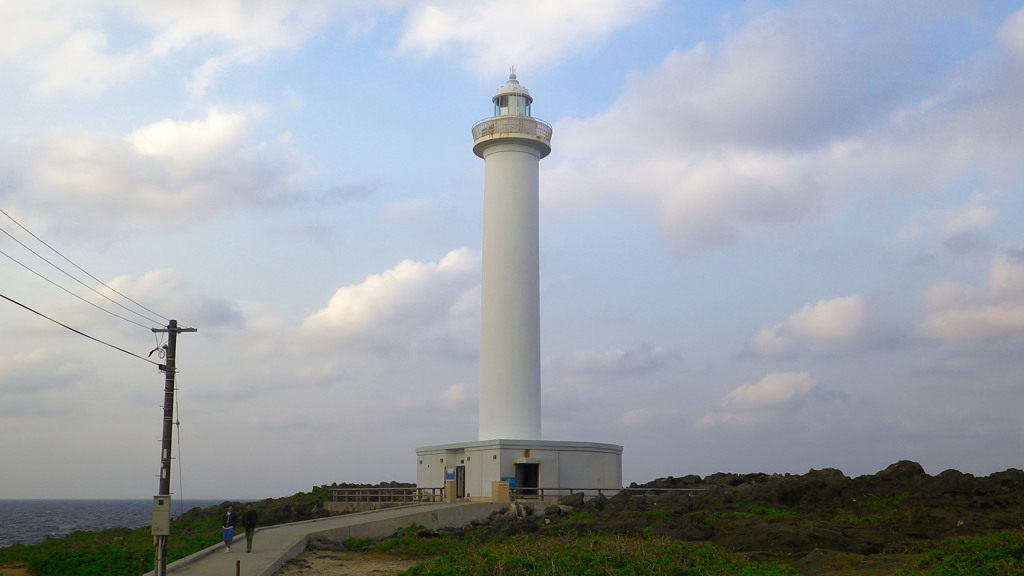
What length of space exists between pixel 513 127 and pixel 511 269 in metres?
5.92

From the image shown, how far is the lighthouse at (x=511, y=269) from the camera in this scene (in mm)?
36625

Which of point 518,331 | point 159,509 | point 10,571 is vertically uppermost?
point 518,331

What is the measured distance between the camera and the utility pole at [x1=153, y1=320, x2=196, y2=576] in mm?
17875

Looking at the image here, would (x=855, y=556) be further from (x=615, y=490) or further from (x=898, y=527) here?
(x=615, y=490)

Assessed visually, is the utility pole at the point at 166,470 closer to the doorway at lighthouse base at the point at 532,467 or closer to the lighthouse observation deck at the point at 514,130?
the doorway at lighthouse base at the point at 532,467

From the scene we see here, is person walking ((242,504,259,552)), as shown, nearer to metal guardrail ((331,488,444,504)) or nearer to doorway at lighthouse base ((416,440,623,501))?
doorway at lighthouse base ((416,440,623,501))

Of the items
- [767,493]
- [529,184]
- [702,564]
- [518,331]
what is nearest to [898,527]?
[767,493]

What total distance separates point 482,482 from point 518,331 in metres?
6.06

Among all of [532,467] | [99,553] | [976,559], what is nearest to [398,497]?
[532,467]

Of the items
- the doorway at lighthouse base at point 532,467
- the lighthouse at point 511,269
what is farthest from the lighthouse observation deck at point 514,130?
the doorway at lighthouse base at point 532,467

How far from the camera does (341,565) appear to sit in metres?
22.2

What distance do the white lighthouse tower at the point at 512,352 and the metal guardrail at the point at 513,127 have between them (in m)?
0.04

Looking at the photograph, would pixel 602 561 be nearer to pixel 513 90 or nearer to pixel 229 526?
pixel 229 526

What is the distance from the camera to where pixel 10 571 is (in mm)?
22703
